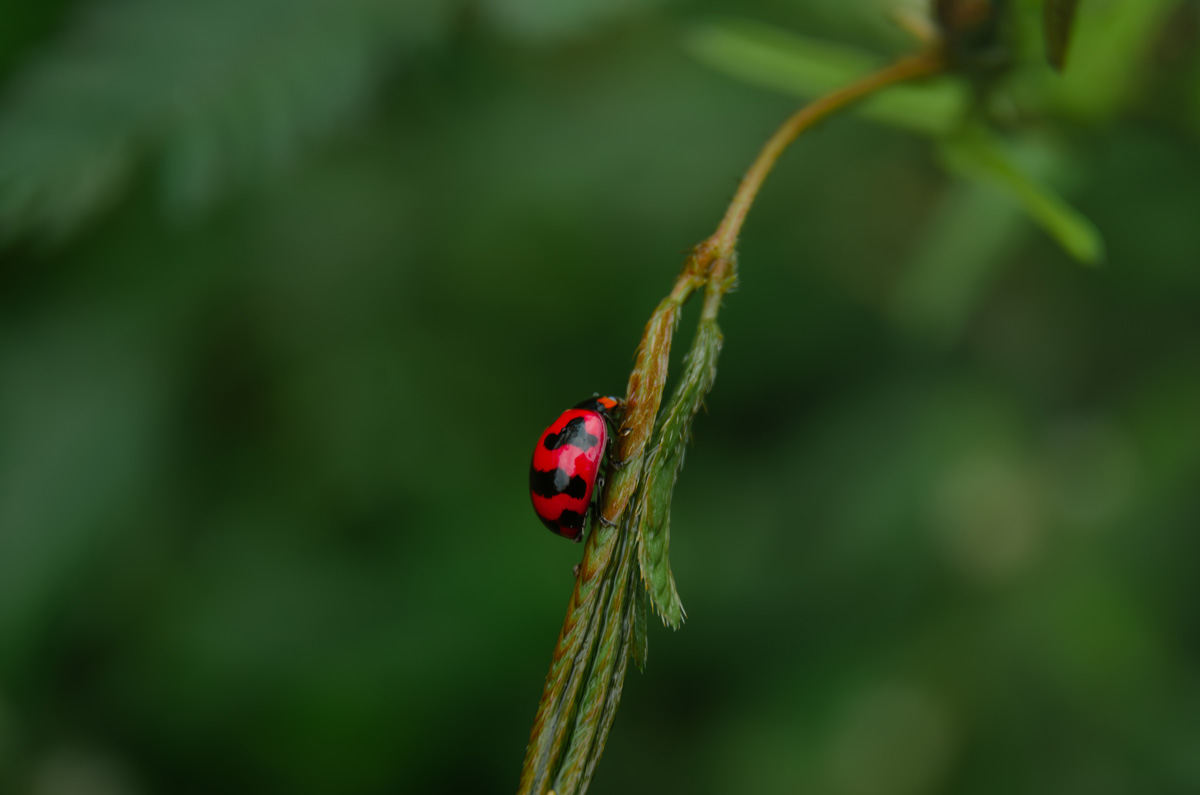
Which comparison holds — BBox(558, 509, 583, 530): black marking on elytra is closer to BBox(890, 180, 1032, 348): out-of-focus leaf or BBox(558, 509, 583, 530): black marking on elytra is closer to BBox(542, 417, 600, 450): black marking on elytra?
BBox(542, 417, 600, 450): black marking on elytra

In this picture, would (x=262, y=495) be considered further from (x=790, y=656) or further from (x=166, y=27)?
(x=790, y=656)

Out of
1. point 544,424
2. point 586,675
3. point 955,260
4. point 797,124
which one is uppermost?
point 797,124

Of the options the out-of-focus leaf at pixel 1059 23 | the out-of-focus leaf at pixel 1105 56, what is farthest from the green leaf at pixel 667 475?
the out-of-focus leaf at pixel 1105 56

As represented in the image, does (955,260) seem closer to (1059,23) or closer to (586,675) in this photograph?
(1059,23)

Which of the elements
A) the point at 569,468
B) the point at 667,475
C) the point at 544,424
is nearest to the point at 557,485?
the point at 569,468

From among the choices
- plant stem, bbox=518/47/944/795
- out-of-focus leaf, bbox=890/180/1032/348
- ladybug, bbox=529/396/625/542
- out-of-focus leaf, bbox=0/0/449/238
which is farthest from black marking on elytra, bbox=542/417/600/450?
out-of-focus leaf, bbox=890/180/1032/348

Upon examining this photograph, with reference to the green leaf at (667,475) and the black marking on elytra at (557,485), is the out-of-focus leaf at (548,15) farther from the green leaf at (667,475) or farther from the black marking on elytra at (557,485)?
the green leaf at (667,475)
